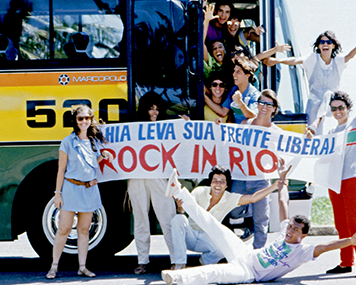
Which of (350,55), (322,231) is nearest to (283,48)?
(350,55)

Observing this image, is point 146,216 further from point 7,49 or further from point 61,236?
point 7,49

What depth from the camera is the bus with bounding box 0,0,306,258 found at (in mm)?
6859

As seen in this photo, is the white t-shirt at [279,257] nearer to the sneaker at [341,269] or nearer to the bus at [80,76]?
the sneaker at [341,269]

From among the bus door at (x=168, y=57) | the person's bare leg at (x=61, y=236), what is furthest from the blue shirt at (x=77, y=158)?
the bus door at (x=168, y=57)

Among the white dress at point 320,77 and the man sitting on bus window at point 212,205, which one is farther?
the white dress at point 320,77

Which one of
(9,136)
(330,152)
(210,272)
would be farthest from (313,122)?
(9,136)

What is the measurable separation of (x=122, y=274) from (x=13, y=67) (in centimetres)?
288

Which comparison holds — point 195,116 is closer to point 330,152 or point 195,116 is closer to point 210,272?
point 330,152

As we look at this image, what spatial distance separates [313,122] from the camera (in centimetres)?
688

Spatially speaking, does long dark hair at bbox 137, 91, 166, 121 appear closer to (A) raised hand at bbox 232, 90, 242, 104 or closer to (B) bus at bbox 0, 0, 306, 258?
(B) bus at bbox 0, 0, 306, 258

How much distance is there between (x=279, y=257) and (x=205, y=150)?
1.73 meters

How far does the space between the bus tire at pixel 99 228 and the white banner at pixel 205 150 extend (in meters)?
0.32

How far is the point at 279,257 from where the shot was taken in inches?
228

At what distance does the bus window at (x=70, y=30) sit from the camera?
6.92 meters
